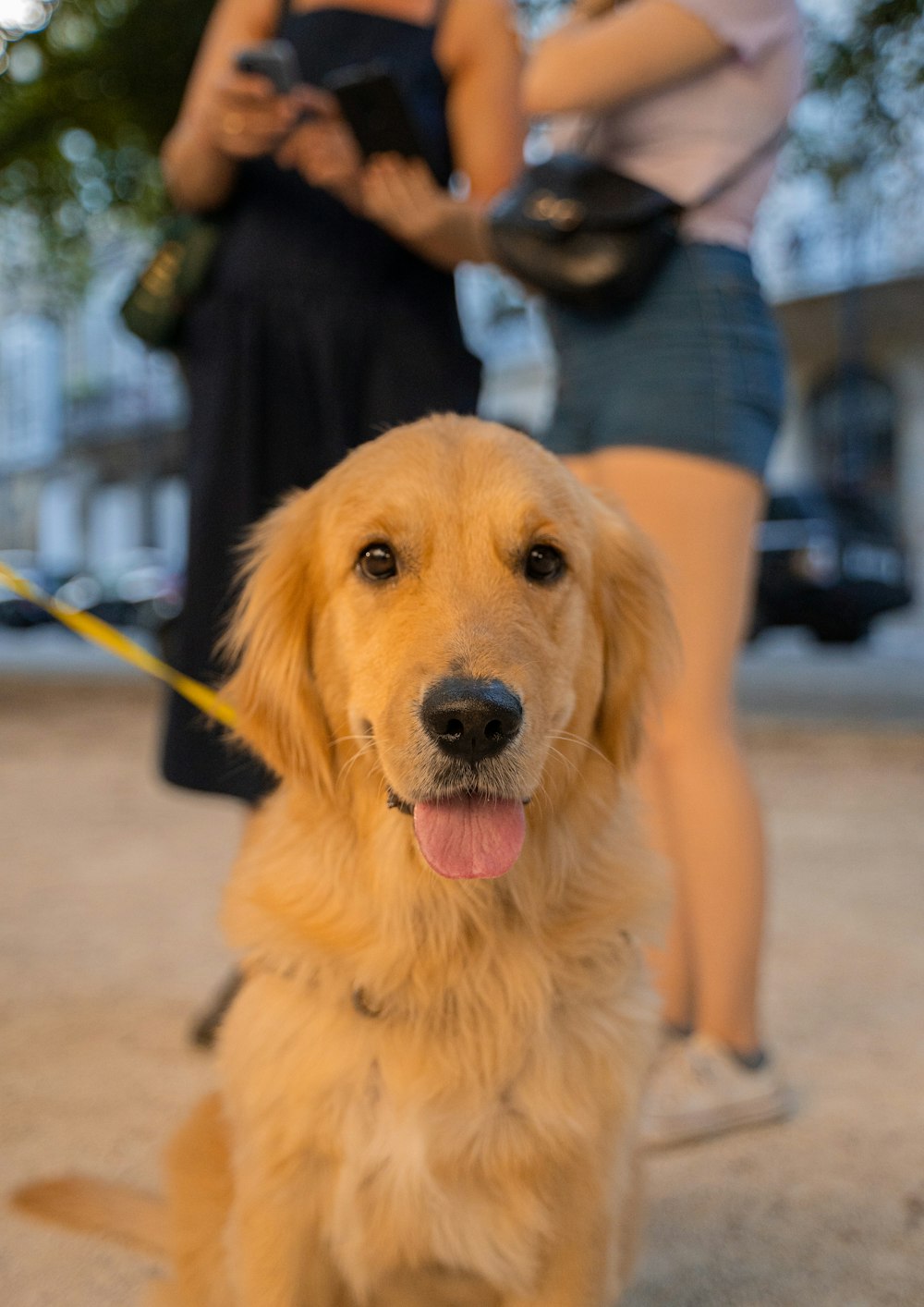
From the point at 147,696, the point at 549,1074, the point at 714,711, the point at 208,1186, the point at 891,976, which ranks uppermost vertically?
the point at 714,711

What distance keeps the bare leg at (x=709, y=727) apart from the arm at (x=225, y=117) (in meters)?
1.00

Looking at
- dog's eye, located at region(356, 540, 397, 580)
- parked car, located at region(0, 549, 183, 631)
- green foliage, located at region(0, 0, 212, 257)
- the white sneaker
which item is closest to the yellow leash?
dog's eye, located at region(356, 540, 397, 580)

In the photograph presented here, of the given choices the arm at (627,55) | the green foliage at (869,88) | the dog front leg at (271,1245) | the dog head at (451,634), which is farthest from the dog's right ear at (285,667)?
the green foliage at (869,88)

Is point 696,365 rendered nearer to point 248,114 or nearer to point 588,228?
point 588,228

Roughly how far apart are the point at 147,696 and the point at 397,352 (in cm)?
989

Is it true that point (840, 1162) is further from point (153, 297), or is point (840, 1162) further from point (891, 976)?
point (153, 297)

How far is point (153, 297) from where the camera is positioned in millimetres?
2732

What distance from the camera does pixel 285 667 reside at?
1.89 m

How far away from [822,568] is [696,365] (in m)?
14.3

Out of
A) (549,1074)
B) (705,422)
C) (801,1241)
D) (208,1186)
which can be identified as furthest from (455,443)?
(801,1241)

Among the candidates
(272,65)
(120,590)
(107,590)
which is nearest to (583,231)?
(272,65)

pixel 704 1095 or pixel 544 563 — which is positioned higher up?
pixel 544 563

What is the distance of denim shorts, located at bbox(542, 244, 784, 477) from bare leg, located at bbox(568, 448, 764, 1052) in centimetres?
5

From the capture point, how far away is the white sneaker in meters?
2.48
